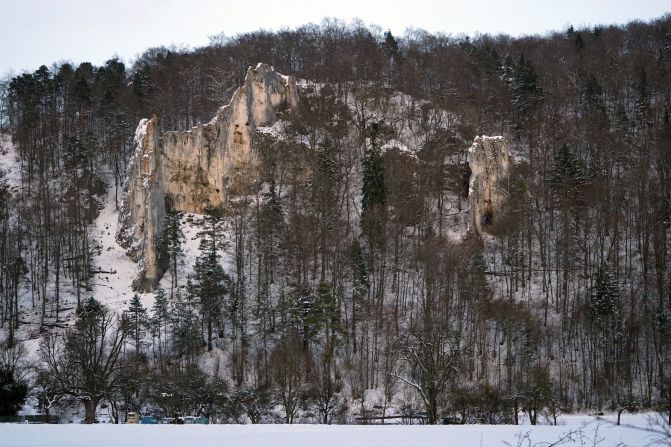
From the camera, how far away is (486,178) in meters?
55.2

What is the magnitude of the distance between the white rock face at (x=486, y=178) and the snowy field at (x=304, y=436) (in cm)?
4314

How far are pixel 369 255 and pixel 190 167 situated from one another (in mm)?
20166

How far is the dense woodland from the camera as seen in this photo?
1357 inches

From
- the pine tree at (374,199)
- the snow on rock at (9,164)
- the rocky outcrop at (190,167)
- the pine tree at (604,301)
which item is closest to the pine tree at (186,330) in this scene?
the rocky outcrop at (190,167)

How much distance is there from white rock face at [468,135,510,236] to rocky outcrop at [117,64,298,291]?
2015 cm

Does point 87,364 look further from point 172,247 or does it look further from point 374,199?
point 374,199

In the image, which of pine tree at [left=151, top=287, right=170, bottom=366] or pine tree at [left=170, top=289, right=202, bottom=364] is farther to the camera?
pine tree at [left=151, top=287, right=170, bottom=366]

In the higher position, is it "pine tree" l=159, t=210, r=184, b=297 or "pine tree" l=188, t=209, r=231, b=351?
"pine tree" l=159, t=210, r=184, b=297

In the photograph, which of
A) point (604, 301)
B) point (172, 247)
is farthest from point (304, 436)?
point (172, 247)

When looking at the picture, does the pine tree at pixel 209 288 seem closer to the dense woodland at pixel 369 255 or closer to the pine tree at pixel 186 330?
the dense woodland at pixel 369 255

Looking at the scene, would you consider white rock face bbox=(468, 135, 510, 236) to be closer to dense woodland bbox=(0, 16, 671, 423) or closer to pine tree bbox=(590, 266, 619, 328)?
dense woodland bbox=(0, 16, 671, 423)

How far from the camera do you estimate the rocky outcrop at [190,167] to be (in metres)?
50.7

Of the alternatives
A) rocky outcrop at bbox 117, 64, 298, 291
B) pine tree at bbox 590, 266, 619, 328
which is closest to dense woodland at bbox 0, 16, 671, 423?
pine tree at bbox 590, 266, 619, 328

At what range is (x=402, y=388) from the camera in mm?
38469
